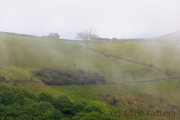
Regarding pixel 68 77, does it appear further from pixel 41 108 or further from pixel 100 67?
pixel 41 108

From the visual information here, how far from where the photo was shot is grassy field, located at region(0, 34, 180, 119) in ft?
186

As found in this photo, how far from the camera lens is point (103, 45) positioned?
314 feet

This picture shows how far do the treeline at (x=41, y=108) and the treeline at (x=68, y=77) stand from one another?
14.6 meters

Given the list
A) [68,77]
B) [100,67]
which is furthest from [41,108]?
[100,67]

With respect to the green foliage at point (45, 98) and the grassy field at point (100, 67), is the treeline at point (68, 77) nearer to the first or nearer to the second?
the grassy field at point (100, 67)

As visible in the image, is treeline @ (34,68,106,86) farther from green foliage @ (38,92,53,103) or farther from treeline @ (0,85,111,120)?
treeline @ (0,85,111,120)

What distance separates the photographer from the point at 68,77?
2430 inches

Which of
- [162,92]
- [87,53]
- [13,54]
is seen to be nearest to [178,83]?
[162,92]

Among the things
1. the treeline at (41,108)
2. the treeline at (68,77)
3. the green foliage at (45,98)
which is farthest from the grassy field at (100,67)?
the treeline at (41,108)

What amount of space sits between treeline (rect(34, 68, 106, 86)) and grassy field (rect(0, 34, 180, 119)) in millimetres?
1532

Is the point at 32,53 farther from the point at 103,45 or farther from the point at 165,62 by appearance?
the point at 165,62

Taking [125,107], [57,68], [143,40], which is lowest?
[125,107]

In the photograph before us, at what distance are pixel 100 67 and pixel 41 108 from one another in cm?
3457

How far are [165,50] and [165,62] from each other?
12.1m
